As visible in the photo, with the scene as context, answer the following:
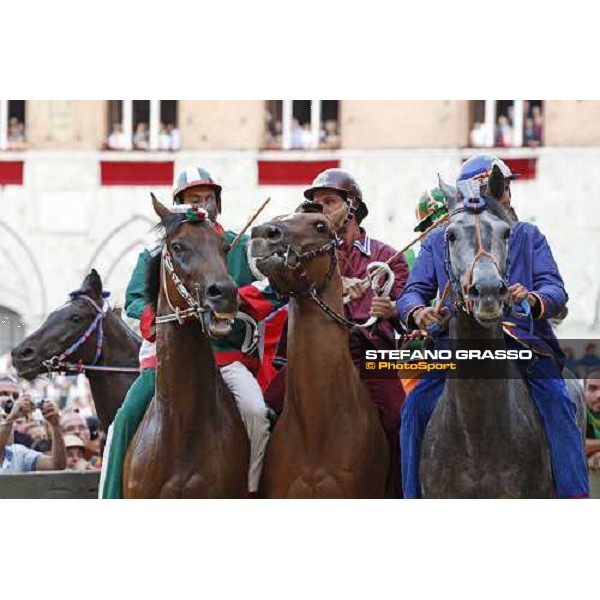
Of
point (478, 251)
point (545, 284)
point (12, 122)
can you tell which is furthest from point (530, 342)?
point (12, 122)

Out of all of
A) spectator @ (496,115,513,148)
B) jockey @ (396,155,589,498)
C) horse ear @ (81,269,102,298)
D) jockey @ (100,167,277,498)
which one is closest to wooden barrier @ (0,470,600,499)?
jockey @ (100,167,277,498)

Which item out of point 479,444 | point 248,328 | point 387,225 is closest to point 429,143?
point 387,225

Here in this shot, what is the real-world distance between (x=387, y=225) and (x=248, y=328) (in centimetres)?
148

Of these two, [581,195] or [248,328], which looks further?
[581,195]

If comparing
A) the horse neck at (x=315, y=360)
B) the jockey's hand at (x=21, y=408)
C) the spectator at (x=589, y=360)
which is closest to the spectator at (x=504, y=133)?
the spectator at (x=589, y=360)

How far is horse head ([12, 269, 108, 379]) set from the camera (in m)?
10.5

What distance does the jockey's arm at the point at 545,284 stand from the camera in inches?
316

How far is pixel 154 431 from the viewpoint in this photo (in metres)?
8.46

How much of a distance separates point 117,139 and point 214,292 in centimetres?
214

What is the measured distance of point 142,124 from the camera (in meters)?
9.82

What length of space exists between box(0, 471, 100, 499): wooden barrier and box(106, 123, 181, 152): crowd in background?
2.12m

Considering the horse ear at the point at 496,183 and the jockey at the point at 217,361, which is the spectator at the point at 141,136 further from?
the horse ear at the point at 496,183

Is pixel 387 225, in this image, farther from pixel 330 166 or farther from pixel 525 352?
pixel 525 352

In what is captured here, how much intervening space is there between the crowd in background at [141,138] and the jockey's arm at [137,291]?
986 mm
